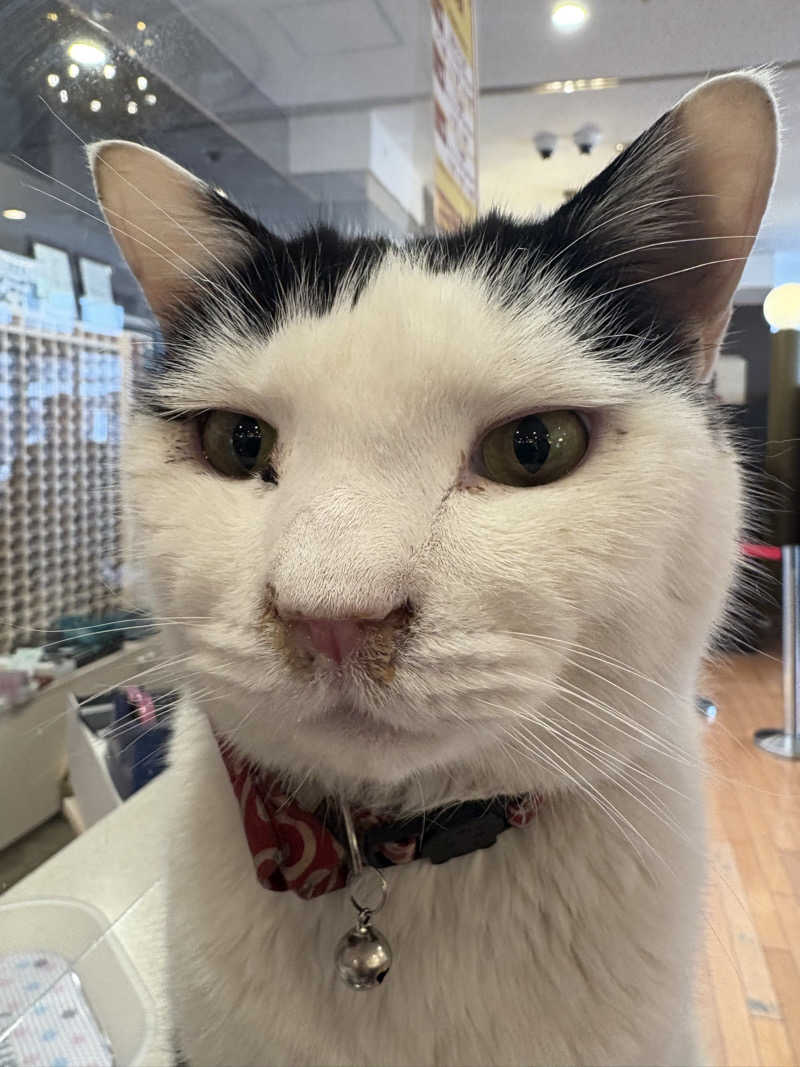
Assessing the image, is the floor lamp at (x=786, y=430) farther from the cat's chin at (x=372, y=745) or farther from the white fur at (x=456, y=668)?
the cat's chin at (x=372, y=745)

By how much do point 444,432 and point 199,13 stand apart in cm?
68

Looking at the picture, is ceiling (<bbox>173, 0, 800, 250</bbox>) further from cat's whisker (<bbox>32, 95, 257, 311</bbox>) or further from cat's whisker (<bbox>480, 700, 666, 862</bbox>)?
cat's whisker (<bbox>480, 700, 666, 862</bbox>)

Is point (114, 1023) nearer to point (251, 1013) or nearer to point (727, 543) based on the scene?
point (251, 1013)

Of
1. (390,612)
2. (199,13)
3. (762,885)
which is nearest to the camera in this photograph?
(390,612)

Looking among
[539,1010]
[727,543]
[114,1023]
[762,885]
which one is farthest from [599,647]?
[114,1023]

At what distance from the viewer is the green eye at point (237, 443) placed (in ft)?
1.49

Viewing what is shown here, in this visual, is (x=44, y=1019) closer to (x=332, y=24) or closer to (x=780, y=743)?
(x=780, y=743)

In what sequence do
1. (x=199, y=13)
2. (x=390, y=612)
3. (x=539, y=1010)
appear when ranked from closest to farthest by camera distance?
(x=390, y=612)
(x=539, y=1010)
(x=199, y=13)

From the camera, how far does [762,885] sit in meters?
0.66

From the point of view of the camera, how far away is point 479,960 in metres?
0.45

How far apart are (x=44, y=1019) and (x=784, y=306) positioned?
3.05 feet

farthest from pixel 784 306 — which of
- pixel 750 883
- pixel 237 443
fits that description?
pixel 750 883

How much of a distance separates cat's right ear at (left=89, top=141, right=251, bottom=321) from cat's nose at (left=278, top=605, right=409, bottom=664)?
34 centimetres

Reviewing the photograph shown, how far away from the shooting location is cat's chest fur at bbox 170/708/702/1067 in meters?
0.44
